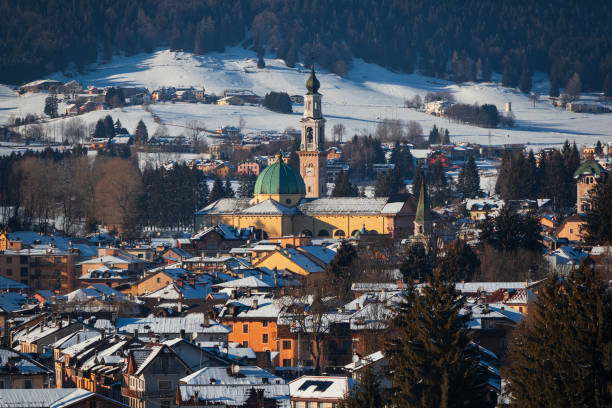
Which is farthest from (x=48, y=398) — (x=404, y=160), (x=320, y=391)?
(x=404, y=160)

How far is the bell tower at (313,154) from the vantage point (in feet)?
402

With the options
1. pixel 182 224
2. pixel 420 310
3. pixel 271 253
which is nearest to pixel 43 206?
pixel 182 224

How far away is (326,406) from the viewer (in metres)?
46.5

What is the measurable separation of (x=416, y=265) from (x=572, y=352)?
1757 inches

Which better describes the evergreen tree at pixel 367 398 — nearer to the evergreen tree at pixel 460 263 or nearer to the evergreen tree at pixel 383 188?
the evergreen tree at pixel 460 263

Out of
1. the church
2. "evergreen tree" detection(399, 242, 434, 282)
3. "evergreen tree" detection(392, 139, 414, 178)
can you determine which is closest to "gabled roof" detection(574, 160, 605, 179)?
the church

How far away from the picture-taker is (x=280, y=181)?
11481 centimetres

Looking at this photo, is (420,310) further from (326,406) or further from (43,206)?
(43,206)

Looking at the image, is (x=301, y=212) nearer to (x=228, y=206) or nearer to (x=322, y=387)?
(x=228, y=206)

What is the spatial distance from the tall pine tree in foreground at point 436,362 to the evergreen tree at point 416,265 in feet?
123

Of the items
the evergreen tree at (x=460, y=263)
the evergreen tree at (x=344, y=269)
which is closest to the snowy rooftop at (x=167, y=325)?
the evergreen tree at (x=344, y=269)

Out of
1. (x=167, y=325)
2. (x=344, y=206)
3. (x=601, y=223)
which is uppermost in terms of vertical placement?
(x=601, y=223)

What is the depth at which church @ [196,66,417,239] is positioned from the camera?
354 feet

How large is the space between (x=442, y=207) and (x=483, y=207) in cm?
1003
